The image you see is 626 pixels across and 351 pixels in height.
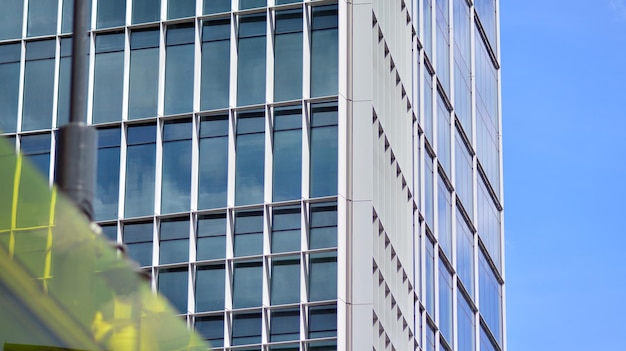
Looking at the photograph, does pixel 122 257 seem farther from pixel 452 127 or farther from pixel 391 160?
pixel 452 127

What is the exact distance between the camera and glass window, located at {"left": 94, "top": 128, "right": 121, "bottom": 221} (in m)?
44.4

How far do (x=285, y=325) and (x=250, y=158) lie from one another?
207 inches

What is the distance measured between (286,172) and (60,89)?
777cm

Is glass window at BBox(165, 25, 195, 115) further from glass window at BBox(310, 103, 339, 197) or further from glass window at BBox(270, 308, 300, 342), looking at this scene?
glass window at BBox(270, 308, 300, 342)

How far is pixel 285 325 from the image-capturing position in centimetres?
4162

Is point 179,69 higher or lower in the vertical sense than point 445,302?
higher

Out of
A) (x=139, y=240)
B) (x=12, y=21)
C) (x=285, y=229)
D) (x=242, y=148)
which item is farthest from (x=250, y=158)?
(x=12, y=21)

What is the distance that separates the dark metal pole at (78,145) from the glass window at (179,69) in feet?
103

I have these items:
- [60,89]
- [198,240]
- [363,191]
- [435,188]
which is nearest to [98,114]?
[60,89]

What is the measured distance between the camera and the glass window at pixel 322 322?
41.7 m

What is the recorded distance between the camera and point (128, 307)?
12.7m

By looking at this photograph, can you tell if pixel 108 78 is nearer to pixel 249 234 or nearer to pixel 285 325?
pixel 249 234

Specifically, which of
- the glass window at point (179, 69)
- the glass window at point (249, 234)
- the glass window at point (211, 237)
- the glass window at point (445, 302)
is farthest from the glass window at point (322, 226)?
the glass window at point (445, 302)

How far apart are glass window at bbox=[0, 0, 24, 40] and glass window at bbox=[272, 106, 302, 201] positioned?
29.2 ft
